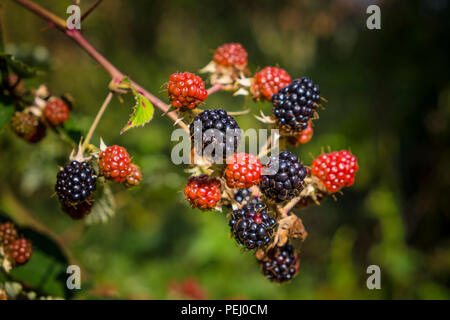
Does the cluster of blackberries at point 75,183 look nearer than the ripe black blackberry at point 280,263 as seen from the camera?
Yes

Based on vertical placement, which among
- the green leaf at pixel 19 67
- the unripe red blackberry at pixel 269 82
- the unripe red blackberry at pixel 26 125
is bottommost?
the unripe red blackberry at pixel 26 125

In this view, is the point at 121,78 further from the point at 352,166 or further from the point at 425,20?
the point at 425,20

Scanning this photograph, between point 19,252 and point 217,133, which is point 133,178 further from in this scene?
point 19,252

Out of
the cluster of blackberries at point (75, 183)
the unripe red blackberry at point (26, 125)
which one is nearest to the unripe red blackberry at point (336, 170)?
the cluster of blackberries at point (75, 183)

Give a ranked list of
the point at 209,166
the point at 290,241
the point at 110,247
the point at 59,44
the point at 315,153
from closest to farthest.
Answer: the point at 209,166, the point at 290,241, the point at 110,247, the point at 59,44, the point at 315,153

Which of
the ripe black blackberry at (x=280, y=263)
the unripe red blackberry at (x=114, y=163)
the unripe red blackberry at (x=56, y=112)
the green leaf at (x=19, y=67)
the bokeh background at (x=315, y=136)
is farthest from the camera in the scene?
the bokeh background at (x=315, y=136)

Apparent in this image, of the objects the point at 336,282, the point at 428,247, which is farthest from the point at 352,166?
the point at 428,247

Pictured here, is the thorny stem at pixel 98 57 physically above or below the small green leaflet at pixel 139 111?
above

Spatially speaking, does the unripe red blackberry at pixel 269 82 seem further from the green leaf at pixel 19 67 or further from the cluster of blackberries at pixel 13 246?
the cluster of blackberries at pixel 13 246
